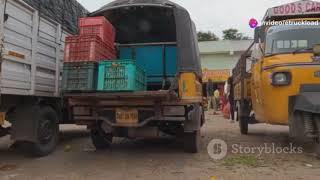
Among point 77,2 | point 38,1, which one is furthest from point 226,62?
point 38,1

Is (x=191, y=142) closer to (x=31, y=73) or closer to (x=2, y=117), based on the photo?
(x=31, y=73)

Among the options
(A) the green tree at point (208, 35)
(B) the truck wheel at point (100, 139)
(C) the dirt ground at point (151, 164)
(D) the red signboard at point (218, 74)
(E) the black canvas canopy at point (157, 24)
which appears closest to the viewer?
(C) the dirt ground at point (151, 164)

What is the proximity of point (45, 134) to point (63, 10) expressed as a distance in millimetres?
2918

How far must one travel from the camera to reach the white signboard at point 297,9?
413 inches

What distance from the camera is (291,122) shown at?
7414 mm

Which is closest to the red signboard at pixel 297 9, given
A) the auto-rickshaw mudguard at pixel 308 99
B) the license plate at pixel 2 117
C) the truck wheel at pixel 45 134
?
the auto-rickshaw mudguard at pixel 308 99

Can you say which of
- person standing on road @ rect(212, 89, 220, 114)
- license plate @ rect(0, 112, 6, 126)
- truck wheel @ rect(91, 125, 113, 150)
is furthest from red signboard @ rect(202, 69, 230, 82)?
license plate @ rect(0, 112, 6, 126)

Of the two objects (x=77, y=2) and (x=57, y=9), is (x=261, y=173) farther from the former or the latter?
(x=77, y=2)

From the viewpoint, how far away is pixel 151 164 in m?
7.76

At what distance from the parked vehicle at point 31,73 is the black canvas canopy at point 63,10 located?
0.03m

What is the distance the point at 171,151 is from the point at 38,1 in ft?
12.4

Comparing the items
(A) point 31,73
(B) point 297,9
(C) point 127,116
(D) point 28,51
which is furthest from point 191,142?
(B) point 297,9

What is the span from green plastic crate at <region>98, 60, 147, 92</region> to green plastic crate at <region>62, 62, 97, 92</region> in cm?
12

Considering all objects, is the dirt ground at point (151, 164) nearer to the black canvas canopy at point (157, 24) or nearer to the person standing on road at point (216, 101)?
the black canvas canopy at point (157, 24)
